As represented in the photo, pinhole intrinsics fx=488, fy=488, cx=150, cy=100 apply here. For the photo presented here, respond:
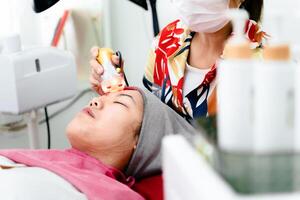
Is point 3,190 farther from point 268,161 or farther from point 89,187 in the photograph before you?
point 268,161

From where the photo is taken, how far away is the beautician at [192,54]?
148 centimetres

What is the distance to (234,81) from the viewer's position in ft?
1.95

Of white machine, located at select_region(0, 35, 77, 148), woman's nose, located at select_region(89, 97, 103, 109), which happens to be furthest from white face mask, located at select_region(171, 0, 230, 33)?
white machine, located at select_region(0, 35, 77, 148)

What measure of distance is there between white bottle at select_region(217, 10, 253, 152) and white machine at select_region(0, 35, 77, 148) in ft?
4.48

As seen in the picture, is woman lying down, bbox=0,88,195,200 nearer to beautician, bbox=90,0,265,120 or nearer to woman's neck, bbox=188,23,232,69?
beautician, bbox=90,0,265,120

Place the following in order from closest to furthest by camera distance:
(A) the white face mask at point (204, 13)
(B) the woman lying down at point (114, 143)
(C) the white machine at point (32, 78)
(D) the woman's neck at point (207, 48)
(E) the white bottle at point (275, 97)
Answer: (E) the white bottle at point (275, 97) < (B) the woman lying down at point (114, 143) < (A) the white face mask at point (204, 13) < (D) the woman's neck at point (207, 48) < (C) the white machine at point (32, 78)

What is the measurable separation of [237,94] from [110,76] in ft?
3.04

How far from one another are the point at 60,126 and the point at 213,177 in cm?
204

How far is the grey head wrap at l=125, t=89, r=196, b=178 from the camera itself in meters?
1.42

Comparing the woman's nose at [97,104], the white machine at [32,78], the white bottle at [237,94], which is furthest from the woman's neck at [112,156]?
the white bottle at [237,94]

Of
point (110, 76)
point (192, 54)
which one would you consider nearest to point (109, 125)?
point (110, 76)

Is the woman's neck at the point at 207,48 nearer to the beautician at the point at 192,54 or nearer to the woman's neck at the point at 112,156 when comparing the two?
the beautician at the point at 192,54

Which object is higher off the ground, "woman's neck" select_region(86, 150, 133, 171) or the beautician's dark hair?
the beautician's dark hair

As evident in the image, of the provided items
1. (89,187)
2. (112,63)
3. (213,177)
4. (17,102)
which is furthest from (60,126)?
(213,177)
